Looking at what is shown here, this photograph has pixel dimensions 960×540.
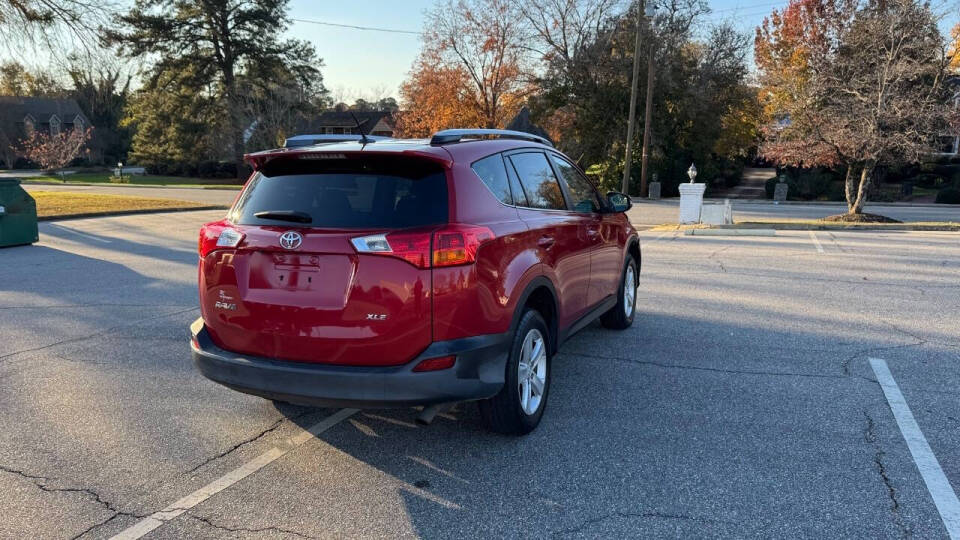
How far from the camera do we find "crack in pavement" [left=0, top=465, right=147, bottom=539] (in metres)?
2.98

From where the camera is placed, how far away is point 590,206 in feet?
16.6

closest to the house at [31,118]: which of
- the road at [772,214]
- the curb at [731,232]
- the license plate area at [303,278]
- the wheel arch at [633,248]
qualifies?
the road at [772,214]

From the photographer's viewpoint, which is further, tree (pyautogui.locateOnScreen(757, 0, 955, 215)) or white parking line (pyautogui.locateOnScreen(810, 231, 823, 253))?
tree (pyautogui.locateOnScreen(757, 0, 955, 215))

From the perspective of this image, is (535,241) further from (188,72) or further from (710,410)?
(188,72)

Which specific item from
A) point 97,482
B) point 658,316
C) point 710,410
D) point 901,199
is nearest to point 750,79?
point 901,199

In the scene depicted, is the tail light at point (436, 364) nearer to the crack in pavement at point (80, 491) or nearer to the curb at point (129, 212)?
the crack in pavement at point (80, 491)

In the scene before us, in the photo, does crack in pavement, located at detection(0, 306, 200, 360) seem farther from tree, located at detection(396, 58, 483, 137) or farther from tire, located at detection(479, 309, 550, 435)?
tree, located at detection(396, 58, 483, 137)

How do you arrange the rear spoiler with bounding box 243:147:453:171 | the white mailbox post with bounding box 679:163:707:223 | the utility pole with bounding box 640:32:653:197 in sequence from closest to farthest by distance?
the rear spoiler with bounding box 243:147:453:171 → the white mailbox post with bounding box 679:163:707:223 → the utility pole with bounding box 640:32:653:197

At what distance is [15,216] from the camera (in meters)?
12.1

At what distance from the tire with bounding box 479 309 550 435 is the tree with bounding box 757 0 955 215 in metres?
16.7

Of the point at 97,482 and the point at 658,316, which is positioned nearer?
the point at 97,482

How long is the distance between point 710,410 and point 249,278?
120 inches

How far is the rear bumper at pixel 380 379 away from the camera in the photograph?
3.23 metres

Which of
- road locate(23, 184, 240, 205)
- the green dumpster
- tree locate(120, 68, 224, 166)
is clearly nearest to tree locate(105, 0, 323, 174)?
tree locate(120, 68, 224, 166)
